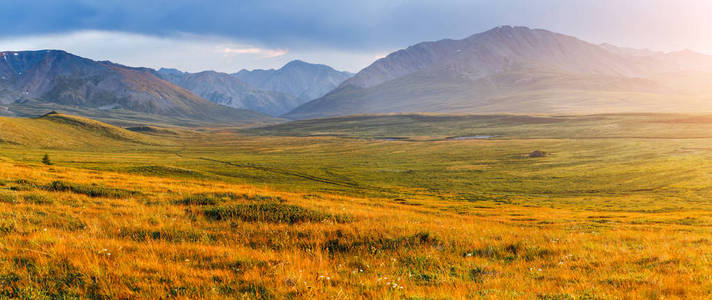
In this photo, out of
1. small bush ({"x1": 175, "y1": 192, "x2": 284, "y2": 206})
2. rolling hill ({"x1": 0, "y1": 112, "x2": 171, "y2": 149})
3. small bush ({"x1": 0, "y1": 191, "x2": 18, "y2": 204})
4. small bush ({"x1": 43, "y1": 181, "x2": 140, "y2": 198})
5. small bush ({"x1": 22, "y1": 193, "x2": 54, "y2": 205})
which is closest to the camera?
small bush ({"x1": 0, "y1": 191, "x2": 18, "y2": 204})

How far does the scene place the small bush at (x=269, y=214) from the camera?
16.0m

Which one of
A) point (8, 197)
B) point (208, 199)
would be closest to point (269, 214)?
point (208, 199)

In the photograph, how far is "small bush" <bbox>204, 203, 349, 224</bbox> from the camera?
16.0 metres

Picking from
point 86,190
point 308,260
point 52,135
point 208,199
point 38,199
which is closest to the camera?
point 308,260

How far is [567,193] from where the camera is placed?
7631 cm

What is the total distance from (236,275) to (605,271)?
10104mm

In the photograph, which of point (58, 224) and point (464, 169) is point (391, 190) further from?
point (58, 224)

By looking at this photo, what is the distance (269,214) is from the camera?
1644 centimetres

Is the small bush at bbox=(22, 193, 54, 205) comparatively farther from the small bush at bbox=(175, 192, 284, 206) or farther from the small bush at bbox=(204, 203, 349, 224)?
the small bush at bbox=(204, 203, 349, 224)

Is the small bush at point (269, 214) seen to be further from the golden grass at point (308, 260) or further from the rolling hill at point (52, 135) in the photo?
the rolling hill at point (52, 135)

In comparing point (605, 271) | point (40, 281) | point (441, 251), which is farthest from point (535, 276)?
point (40, 281)

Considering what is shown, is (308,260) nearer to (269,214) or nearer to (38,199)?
(269,214)

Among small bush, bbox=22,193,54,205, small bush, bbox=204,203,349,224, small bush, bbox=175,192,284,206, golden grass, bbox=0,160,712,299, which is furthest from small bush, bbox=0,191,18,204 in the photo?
small bush, bbox=204,203,349,224

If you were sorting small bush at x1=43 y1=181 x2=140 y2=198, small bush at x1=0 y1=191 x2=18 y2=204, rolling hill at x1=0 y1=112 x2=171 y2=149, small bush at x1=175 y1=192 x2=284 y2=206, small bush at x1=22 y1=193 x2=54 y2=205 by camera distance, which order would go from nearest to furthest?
small bush at x1=0 y1=191 x2=18 y2=204
small bush at x1=22 y1=193 x2=54 y2=205
small bush at x1=175 y1=192 x2=284 y2=206
small bush at x1=43 y1=181 x2=140 y2=198
rolling hill at x1=0 y1=112 x2=171 y2=149
